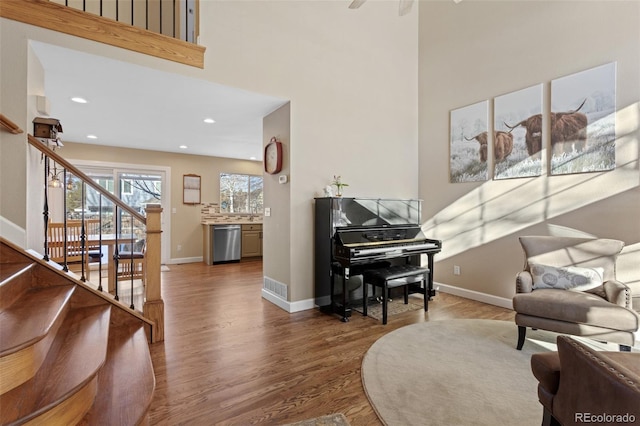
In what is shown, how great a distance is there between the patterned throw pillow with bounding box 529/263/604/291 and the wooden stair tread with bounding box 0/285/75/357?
366 cm

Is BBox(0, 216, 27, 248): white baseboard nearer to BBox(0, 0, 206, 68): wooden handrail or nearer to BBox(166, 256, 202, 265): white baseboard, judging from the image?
BBox(0, 0, 206, 68): wooden handrail

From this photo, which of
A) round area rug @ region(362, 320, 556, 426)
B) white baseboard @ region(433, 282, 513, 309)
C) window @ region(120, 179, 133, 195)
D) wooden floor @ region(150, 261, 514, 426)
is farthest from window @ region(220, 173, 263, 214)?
round area rug @ region(362, 320, 556, 426)

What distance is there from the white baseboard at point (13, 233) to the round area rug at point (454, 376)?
112 inches

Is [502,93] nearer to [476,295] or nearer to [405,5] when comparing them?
[405,5]

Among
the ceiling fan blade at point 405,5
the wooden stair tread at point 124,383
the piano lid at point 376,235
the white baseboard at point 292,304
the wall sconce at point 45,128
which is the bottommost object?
the white baseboard at point 292,304

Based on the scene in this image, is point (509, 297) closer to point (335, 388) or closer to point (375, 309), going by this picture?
point (375, 309)

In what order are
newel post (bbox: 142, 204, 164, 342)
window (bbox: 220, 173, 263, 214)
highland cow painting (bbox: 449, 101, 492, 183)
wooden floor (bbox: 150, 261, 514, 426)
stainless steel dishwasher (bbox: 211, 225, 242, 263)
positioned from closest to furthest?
wooden floor (bbox: 150, 261, 514, 426) → newel post (bbox: 142, 204, 164, 342) → highland cow painting (bbox: 449, 101, 492, 183) → stainless steel dishwasher (bbox: 211, 225, 242, 263) → window (bbox: 220, 173, 263, 214)

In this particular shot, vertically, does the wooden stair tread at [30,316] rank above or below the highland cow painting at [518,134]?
below

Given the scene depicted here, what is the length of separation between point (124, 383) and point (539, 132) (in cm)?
451

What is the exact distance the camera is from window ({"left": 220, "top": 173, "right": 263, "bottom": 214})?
7379 millimetres

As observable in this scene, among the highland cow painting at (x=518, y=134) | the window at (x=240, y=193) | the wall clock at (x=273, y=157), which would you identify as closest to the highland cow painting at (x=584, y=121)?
the highland cow painting at (x=518, y=134)

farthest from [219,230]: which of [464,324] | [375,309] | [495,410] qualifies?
[495,410]

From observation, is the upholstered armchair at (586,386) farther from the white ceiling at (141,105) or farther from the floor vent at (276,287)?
the white ceiling at (141,105)

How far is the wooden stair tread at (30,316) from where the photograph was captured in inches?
53.4
